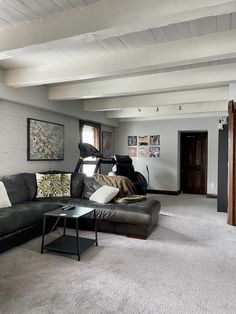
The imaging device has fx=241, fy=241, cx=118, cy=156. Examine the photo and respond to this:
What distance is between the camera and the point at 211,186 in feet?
22.8

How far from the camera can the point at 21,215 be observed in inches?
126

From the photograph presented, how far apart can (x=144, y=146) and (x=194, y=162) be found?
166 centimetres

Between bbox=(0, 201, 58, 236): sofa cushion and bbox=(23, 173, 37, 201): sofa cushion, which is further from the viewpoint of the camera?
bbox=(23, 173, 37, 201): sofa cushion

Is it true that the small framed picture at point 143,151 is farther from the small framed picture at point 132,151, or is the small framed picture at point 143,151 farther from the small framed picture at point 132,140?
the small framed picture at point 132,140

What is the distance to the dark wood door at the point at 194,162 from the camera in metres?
7.50

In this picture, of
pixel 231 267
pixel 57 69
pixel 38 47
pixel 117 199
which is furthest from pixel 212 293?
pixel 57 69

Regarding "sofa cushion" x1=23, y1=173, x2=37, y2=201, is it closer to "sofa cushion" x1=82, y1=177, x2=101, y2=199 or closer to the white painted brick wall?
the white painted brick wall

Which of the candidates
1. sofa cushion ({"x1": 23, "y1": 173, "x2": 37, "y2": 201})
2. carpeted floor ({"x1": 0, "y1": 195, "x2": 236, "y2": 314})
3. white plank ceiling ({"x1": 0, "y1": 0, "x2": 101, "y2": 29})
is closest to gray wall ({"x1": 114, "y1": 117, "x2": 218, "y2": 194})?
carpeted floor ({"x1": 0, "y1": 195, "x2": 236, "y2": 314})

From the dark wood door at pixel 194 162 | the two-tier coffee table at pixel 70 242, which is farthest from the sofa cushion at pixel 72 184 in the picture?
the dark wood door at pixel 194 162

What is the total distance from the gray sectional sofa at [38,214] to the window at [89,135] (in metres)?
2.13

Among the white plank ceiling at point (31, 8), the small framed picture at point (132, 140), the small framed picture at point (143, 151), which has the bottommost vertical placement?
the small framed picture at point (143, 151)

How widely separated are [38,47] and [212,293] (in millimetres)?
2816

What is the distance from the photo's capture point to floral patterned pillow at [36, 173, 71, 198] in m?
4.33

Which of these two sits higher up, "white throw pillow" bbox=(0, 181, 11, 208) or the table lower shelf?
"white throw pillow" bbox=(0, 181, 11, 208)
